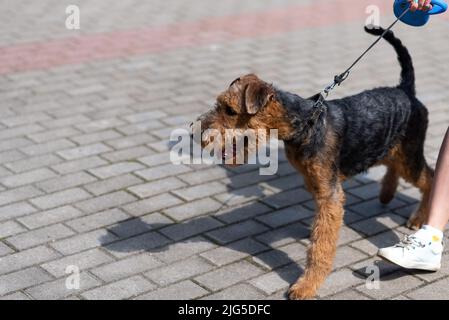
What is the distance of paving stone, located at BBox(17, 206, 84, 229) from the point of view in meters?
4.67

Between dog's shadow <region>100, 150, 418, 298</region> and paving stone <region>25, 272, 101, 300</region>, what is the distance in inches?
15.7

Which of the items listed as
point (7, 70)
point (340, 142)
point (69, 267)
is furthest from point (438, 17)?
point (69, 267)

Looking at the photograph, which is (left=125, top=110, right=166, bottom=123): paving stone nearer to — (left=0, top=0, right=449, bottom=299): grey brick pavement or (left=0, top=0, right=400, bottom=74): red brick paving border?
(left=0, top=0, right=449, bottom=299): grey brick pavement

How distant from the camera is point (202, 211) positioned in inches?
194

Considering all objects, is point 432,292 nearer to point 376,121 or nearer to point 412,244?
point 412,244

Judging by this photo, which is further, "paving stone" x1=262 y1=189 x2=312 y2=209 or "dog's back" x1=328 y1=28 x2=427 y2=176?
"paving stone" x1=262 y1=189 x2=312 y2=209

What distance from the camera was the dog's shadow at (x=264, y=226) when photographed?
4.34 metres

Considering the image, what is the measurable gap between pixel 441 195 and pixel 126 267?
1.99 metres

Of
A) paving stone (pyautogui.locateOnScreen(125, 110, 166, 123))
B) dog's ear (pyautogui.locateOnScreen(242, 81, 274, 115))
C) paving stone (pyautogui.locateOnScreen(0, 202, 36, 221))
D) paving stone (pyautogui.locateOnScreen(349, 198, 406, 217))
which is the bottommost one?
paving stone (pyautogui.locateOnScreen(0, 202, 36, 221))

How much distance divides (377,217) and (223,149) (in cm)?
161

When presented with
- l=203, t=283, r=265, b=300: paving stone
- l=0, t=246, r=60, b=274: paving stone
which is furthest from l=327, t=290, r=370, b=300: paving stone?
l=0, t=246, r=60, b=274: paving stone

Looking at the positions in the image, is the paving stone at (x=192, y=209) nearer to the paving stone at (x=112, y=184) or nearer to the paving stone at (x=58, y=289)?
the paving stone at (x=112, y=184)

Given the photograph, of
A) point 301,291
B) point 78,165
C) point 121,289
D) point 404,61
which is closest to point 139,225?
point 121,289
